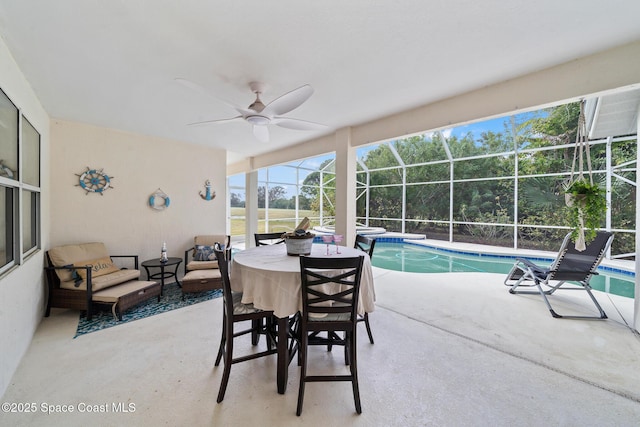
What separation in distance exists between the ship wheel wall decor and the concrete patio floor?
6.03ft

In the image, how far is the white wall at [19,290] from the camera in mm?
1776

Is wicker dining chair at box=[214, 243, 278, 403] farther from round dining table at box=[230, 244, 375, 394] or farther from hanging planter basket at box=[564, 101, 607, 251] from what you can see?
hanging planter basket at box=[564, 101, 607, 251]

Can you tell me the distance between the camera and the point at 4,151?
1.88 meters

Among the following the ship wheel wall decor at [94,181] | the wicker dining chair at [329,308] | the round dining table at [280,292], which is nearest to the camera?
the wicker dining chair at [329,308]

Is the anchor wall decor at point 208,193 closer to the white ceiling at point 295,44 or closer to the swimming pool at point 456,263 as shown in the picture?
the white ceiling at point 295,44

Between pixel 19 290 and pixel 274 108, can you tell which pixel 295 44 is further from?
pixel 19 290

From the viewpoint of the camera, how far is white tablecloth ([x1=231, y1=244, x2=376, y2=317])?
5.57 feet

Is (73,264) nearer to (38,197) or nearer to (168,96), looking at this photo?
(38,197)

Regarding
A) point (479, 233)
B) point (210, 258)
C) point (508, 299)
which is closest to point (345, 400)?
point (508, 299)

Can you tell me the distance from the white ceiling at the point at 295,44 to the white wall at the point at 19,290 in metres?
0.15

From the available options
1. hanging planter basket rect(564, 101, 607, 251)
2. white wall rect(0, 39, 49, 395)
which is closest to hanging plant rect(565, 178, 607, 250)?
hanging planter basket rect(564, 101, 607, 251)

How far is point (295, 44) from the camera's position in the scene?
190 cm

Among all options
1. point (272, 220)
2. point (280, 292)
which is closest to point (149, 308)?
point (280, 292)

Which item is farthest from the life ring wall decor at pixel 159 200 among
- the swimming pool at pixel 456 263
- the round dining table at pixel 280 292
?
the swimming pool at pixel 456 263
